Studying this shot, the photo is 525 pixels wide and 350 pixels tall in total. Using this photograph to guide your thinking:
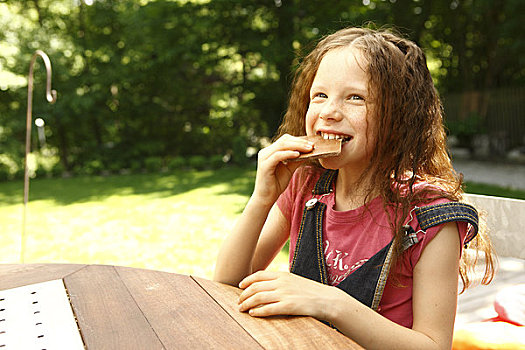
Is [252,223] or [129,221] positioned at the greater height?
[252,223]

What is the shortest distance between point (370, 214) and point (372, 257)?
0.15 metres

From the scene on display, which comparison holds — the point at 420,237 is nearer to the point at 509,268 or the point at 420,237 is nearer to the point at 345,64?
the point at 345,64

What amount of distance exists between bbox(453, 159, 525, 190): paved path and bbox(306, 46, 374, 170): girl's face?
7951 mm

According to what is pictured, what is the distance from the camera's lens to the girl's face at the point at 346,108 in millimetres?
1301

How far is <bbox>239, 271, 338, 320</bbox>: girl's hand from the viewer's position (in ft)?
3.67

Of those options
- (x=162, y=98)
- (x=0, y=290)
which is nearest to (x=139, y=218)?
(x=0, y=290)

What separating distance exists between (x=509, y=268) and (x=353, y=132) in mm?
1246

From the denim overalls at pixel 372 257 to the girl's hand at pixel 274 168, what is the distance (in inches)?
5.2

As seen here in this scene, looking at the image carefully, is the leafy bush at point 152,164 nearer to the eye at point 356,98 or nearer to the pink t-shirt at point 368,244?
the pink t-shirt at point 368,244

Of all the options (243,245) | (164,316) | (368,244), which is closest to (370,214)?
(368,244)

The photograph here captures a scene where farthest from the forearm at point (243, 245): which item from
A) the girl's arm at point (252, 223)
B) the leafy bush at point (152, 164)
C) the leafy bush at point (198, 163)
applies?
the leafy bush at point (152, 164)

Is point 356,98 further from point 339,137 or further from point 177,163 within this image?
point 177,163

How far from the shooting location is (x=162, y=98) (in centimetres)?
1456

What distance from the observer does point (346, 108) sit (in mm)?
1303
